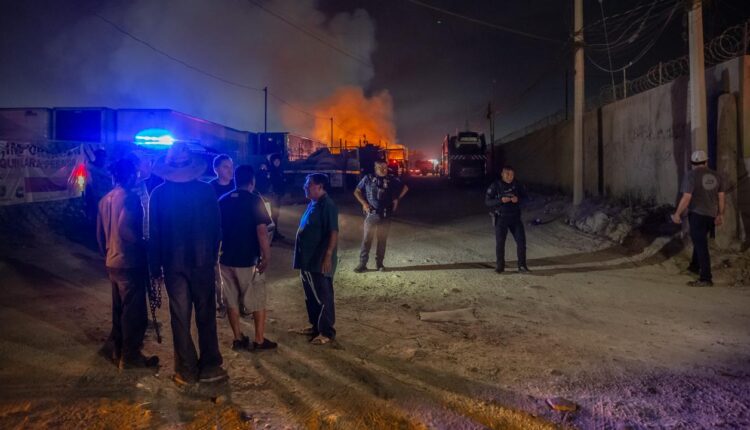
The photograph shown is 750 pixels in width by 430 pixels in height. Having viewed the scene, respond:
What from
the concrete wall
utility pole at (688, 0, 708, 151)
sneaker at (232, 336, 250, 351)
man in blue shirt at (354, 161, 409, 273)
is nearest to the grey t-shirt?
utility pole at (688, 0, 708, 151)

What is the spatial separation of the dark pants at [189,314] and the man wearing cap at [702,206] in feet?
21.0

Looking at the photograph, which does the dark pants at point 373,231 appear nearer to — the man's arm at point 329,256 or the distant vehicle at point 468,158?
the man's arm at point 329,256

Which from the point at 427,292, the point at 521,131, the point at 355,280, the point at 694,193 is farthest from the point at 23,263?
the point at 521,131

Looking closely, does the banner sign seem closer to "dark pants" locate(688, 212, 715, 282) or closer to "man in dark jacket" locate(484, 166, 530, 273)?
"man in dark jacket" locate(484, 166, 530, 273)

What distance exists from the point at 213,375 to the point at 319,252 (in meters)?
1.45

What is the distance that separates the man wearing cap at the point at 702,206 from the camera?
7.47 m

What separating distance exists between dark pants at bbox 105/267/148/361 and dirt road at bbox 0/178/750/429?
0.24 meters

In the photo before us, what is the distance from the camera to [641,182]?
1255 cm

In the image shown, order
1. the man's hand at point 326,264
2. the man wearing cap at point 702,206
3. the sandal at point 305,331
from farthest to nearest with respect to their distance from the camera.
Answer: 1. the man wearing cap at point 702,206
2. the sandal at point 305,331
3. the man's hand at point 326,264

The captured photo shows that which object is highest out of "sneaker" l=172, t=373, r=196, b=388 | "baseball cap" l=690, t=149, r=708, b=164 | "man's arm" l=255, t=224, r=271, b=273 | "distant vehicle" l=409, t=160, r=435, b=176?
"distant vehicle" l=409, t=160, r=435, b=176

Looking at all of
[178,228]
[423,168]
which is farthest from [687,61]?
[423,168]

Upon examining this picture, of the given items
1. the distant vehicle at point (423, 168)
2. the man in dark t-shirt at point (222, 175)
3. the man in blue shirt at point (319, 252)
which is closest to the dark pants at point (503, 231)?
the man in blue shirt at point (319, 252)

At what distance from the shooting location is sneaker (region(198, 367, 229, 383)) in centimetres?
404

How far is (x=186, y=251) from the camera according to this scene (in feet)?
13.1
